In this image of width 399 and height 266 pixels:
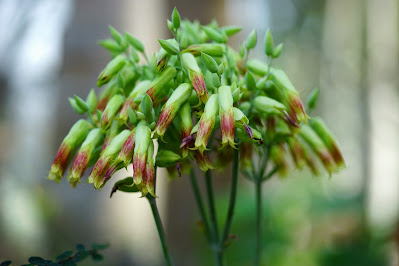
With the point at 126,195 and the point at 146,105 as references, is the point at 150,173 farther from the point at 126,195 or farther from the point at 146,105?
the point at 126,195

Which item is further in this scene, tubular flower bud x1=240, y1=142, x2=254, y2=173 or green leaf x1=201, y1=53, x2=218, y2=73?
tubular flower bud x1=240, y1=142, x2=254, y2=173

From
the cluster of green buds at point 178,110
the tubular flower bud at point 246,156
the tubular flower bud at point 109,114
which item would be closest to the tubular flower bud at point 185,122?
the cluster of green buds at point 178,110

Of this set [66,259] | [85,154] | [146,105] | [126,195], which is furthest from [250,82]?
[126,195]

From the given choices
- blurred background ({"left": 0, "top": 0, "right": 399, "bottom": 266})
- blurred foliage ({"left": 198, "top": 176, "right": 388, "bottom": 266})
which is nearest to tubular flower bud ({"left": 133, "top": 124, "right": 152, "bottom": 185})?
blurred background ({"left": 0, "top": 0, "right": 399, "bottom": 266})

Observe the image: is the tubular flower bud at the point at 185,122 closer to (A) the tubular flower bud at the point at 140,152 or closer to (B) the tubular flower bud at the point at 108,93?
(A) the tubular flower bud at the point at 140,152

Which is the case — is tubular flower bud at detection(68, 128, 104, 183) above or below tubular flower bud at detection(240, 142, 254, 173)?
above

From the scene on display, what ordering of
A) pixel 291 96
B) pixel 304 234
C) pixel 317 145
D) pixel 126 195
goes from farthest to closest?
pixel 126 195, pixel 304 234, pixel 317 145, pixel 291 96

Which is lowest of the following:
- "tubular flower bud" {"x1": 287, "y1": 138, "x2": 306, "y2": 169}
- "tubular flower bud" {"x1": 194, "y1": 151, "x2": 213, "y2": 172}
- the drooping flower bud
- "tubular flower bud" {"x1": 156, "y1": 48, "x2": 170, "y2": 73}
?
"tubular flower bud" {"x1": 287, "y1": 138, "x2": 306, "y2": 169}

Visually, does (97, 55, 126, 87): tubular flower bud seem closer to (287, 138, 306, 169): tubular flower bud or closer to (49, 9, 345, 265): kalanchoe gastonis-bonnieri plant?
(49, 9, 345, 265): kalanchoe gastonis-bonnieri plant
